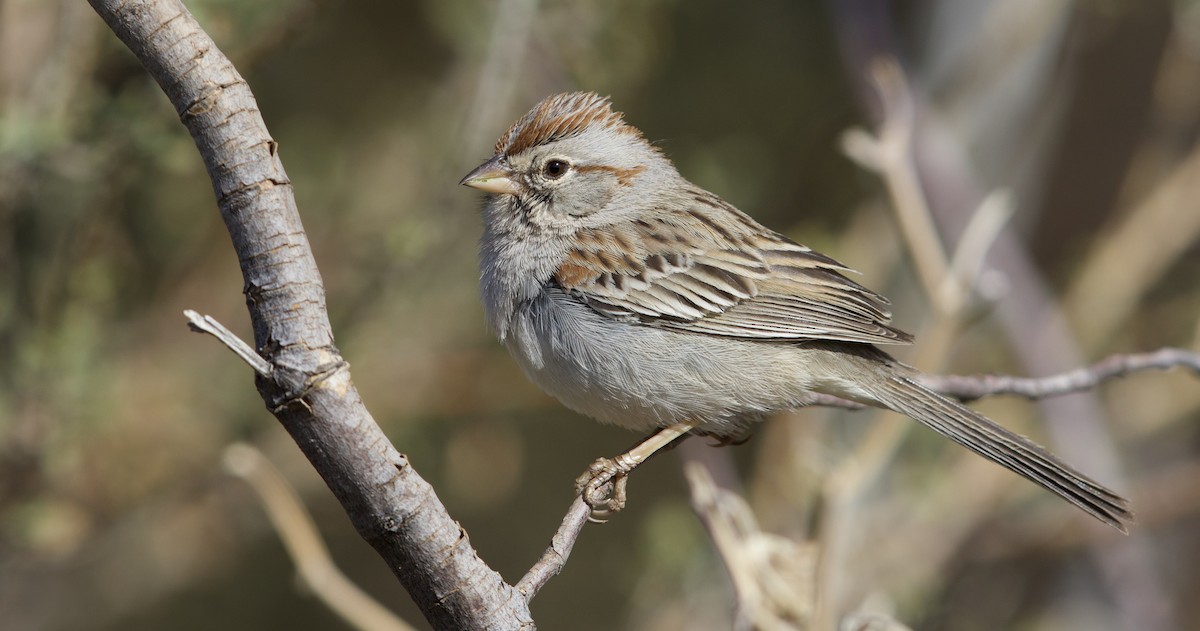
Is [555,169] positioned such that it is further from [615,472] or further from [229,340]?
[229,340]

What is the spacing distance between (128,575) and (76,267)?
6.32 feet

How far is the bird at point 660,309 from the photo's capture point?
3074 mm

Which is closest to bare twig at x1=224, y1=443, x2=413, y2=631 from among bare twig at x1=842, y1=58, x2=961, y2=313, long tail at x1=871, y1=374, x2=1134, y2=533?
long tail at x1=871, y1=374, x2=1134, y2=533

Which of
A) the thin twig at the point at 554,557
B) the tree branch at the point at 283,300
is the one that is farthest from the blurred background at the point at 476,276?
the tree branch at the point at 283,300

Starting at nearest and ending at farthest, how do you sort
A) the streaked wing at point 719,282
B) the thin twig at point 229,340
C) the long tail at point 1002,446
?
1. the thin twig at point 229,340
2. the long tail at point 1002,446
3. the streaked wing at point 719,282

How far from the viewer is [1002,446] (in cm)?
306

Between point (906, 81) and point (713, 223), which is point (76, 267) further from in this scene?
point (906, 81)

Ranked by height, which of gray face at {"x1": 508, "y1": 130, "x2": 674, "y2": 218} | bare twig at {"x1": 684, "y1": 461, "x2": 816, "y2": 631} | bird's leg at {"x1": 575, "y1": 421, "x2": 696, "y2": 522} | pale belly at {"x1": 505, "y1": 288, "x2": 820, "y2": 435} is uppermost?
gray face at {"x1": 508, "y1": 130, "x2": 674, "y2": 218}

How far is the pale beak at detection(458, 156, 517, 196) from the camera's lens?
3.39 meters

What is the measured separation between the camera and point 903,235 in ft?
12.0

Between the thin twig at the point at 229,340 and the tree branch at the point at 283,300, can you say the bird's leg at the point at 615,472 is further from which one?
the thin twig at the point at 229,340

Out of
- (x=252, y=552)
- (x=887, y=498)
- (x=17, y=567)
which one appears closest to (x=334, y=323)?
(x=17, y=567)

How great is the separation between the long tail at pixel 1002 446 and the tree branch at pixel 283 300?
1647 mm

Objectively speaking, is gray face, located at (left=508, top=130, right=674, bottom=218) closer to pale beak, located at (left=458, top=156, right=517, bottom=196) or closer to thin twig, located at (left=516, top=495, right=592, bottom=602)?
pale beak, located at (left=458, top=156, right=517, bottom=196)
